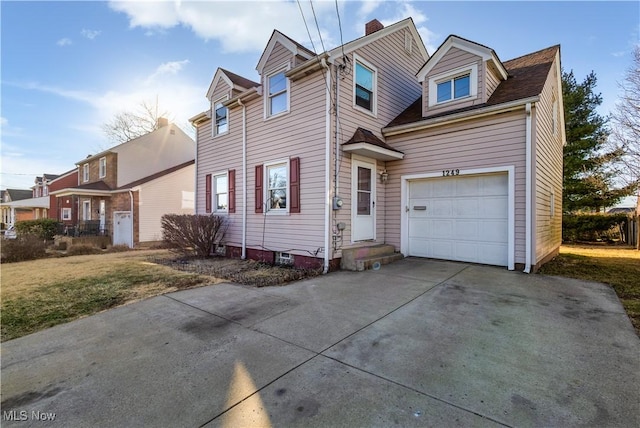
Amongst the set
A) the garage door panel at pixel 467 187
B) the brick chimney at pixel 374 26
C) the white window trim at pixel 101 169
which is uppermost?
the brick chimney at pixel 374 26

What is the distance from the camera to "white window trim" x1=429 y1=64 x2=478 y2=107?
7.34m

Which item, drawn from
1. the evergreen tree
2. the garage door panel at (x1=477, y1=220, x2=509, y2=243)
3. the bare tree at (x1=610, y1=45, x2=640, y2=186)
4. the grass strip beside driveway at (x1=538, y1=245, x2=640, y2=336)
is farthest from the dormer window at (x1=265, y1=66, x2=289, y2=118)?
the evergreen tree

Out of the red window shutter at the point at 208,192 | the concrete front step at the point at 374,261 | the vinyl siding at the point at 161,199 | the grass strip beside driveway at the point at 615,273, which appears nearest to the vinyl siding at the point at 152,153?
the vinyl siding at the point at 161,199

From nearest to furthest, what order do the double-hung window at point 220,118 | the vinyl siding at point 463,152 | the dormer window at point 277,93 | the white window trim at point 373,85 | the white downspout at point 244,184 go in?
the vinyl siding at point 463,152
the white window trim at point 373,85
the dormer window at point 277,93
the white downspout at point 244,184
the double-hung window at point 220,118

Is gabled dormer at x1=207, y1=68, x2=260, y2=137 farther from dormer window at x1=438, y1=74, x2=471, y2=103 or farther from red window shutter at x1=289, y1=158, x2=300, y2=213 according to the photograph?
dormer window at x1=438, y1=74, x2=471, y2=103

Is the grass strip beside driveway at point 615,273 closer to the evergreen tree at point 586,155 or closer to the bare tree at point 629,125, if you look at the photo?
the bare tree at point 629,125

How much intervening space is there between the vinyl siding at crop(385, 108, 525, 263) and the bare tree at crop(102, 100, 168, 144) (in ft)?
79.3

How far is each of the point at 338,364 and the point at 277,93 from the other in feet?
25.1

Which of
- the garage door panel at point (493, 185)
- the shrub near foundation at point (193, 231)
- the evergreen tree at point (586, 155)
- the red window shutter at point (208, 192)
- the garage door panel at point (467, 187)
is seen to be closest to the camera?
the garage door panel at point (493, 185)

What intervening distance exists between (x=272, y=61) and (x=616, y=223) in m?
18.4

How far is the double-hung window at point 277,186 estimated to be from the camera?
324 inches

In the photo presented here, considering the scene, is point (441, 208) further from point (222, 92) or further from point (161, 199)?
point (161, 199)

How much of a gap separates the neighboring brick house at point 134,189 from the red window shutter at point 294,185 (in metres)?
11.4

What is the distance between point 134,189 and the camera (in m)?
15.0
